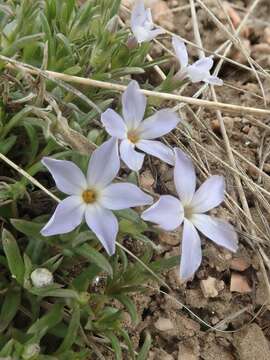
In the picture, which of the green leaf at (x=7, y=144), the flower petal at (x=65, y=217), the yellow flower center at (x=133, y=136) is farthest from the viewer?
the green leaf at (x=7, y=144)

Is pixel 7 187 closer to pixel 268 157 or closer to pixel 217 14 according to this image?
pixel 268 157

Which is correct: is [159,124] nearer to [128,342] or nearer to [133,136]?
[133,136]

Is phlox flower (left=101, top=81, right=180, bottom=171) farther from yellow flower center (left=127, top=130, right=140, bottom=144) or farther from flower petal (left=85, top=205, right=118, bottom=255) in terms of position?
flower petal (left=85, top=205, right=118, bottom=255)

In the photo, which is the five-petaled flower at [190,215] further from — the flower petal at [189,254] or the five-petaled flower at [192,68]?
the five-petaled flower at [192,68]

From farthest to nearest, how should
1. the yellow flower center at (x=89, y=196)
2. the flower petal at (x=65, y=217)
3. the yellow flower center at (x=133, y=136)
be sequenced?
1. the yellow flower center at (x=133, y=136)
2. the yellow flower center at (x=89, y=196)
3. the flower petal at (x=65, y=217)

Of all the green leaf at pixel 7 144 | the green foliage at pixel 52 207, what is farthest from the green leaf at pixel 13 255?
the green leaf at pixel 7 144

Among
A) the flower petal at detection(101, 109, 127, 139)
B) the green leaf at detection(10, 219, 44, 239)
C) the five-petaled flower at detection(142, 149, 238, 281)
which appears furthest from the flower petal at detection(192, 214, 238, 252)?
the green leaf at detection(10, 219, 44, 239)

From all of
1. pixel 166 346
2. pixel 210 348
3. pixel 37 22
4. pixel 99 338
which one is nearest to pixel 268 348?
pixel 210 348

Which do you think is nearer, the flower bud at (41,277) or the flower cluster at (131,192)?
the flower cluster at (131,192)
